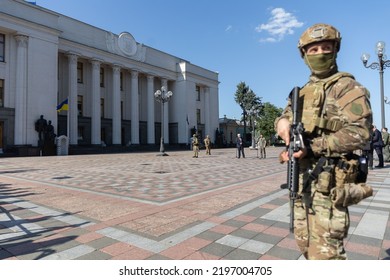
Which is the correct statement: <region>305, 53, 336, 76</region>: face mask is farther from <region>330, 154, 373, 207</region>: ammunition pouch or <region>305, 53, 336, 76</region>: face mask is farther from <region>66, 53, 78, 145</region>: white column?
<region>66, 53, 78, 145</region>: white column

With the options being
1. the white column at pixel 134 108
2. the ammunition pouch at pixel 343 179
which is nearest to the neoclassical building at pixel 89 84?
the white column at pixel 134 108

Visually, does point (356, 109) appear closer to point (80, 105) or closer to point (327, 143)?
point (327, 143)

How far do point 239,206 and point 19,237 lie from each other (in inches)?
144

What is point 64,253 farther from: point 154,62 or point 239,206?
point 154,62

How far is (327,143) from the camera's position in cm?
186

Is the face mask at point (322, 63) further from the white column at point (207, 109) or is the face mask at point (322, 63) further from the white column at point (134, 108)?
the white column at point (207, 109)

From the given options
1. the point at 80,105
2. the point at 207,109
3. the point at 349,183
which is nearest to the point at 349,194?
the point at 349,183

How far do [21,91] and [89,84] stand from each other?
29.3ft

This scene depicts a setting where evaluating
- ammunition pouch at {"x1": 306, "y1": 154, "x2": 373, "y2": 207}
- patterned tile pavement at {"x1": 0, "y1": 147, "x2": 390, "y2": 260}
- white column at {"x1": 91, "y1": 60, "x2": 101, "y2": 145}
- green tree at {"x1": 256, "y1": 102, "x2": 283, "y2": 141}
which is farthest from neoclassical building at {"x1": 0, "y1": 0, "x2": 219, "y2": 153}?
ammunition pouch at {"x1": 306, "y1": 154, "x2": 373, "y2": 207}

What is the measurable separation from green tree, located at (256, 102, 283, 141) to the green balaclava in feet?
205

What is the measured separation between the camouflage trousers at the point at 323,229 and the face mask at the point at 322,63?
2.92ft

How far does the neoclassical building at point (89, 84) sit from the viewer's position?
2564cm

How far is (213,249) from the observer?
3.30 m

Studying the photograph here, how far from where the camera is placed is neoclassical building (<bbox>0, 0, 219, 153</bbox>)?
84.1ft
